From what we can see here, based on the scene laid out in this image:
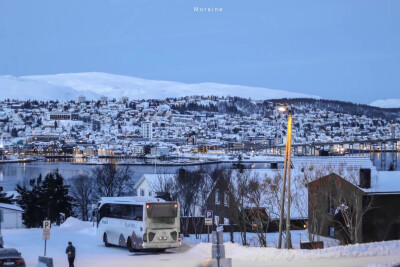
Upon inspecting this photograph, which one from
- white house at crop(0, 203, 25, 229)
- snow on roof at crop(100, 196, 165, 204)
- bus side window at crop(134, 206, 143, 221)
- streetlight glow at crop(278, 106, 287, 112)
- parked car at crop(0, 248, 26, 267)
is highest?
streetlight glow at crop(278, 106, 287, 112)

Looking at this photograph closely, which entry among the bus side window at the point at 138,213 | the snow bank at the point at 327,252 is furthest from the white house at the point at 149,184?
the snow bank at the point at 327,252

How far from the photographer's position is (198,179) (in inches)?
1788

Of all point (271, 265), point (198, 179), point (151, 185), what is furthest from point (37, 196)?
point (271, 265)

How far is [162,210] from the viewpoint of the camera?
21312 mm

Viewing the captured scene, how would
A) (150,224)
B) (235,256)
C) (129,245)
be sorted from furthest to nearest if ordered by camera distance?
(129,245)
(150,224)
(235,256)

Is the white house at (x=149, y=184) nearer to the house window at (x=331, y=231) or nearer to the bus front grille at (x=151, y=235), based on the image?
the house window at (x=331, y=231)

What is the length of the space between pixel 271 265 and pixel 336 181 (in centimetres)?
1165

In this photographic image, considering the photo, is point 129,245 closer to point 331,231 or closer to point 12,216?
point 331,231

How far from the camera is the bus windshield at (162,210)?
834 inches

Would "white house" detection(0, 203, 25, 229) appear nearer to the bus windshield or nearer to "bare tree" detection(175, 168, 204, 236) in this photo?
"bare tree" detection(175, 168, 204, 236)

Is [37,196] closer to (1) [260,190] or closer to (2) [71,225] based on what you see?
(2) [71,225]

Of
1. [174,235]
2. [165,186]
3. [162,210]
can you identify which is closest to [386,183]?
[174,235]

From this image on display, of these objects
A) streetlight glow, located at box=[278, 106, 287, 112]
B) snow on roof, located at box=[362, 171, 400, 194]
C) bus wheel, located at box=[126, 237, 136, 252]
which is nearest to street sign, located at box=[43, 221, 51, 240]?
bus wheel, located at box=[126, 237, 136, 252]

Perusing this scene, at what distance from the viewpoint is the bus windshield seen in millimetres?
21188
